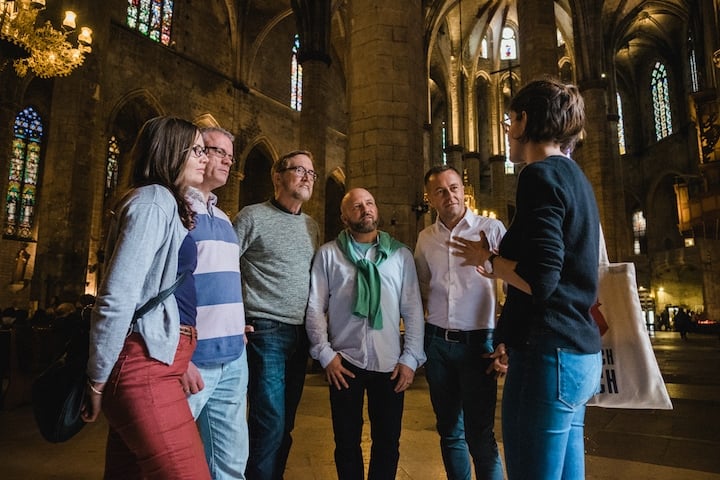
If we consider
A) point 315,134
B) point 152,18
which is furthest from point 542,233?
point 152,18

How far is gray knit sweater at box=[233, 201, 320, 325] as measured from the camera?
2.32 meters

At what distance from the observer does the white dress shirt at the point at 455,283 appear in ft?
7.64

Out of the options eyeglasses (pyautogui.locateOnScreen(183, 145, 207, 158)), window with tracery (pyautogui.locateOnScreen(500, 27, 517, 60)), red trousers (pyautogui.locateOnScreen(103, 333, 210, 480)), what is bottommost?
red trousers (pyautogui.locateOnScreen(103, 333, 210, 480))

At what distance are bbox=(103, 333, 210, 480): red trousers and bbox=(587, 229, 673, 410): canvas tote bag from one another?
3.92 feet

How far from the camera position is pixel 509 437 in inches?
56.1

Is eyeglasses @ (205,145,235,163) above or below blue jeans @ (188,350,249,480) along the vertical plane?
above

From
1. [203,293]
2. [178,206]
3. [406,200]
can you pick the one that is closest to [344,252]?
[203,293]

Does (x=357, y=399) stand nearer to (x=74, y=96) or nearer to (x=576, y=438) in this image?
(x=576, y=438)

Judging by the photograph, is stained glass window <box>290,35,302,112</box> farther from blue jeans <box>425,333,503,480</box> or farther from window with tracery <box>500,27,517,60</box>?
blue jeans <box>425,333,503,480</box>

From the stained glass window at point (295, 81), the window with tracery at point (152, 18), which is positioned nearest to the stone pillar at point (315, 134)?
the window with tracery at point (152, 18)

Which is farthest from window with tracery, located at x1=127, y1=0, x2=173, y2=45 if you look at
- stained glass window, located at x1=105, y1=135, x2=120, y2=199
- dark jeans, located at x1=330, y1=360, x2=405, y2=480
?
dark jeans, located at x1=330, y1=360, x2=405, y2=480

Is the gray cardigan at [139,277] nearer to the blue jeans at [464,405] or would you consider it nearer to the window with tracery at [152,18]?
the blue jeans at [464,405]

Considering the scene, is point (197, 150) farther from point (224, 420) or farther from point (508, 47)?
point (508, 47)

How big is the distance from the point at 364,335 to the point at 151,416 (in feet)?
3.70
